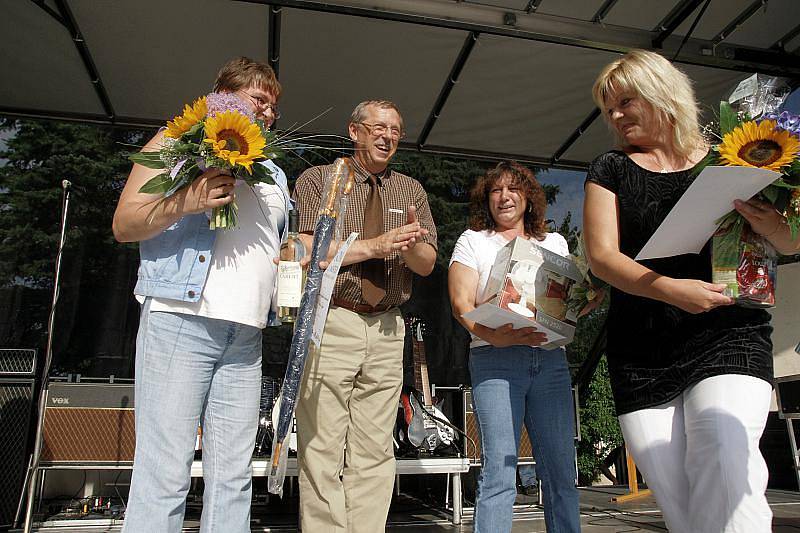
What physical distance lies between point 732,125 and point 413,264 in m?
1.21

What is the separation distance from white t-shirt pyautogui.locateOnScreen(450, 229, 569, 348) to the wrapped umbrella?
0.56 m

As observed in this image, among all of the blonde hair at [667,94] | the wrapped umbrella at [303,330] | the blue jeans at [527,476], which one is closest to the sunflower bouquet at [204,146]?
the wrapped umbrella at [303,330]

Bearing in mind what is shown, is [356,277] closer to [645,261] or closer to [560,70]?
[645,261]

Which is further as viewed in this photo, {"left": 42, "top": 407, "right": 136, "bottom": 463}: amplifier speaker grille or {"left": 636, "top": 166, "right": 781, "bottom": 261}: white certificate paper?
{"left": 42, "top": 407, "right": 136, "bottom": 463}: amplifier speaker grille

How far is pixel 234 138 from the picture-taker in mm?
1534

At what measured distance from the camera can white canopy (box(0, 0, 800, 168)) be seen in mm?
3373

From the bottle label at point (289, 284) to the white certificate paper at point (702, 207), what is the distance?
3.04ft

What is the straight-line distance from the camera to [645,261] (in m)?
1.49

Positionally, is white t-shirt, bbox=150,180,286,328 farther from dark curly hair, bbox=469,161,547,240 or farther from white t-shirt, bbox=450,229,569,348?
dark curly hair, bbox=469,161,547,240

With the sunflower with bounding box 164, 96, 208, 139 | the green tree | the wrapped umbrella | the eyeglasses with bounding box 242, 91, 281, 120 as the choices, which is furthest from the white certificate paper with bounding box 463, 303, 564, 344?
the green tree

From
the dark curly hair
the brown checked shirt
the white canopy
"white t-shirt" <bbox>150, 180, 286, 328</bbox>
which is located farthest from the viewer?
the white canopy

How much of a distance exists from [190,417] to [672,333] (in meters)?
1.21

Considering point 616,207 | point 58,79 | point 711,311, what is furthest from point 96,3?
point 711,311

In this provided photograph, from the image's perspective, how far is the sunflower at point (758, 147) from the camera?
4.25 feet
